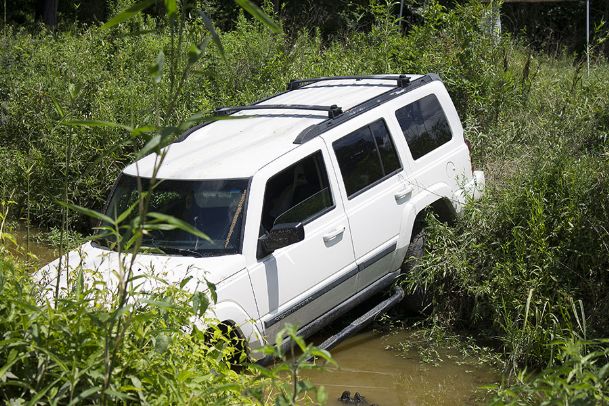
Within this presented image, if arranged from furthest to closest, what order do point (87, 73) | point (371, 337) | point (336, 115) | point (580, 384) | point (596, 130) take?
1. point (87, 73)
2. point (596, 130)
3. point (371, 337)
4. point (336, 115)
5. point (580, 384)

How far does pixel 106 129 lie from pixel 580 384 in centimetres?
783

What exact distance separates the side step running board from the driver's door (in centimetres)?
21

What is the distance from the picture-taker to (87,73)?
1145 centimetres

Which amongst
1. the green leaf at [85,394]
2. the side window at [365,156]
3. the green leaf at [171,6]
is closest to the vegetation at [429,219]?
the green leaf at [85,394]

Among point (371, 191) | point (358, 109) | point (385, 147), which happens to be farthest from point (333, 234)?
point (358, 109)

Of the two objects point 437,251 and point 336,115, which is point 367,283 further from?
point 336,115

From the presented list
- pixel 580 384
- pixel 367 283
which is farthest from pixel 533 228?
pixel 580 384

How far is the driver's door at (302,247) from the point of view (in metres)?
6.32

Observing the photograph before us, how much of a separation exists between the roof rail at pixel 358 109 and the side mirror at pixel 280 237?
84 cm

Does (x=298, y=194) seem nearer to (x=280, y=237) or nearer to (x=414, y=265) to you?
(x=280, y=237)

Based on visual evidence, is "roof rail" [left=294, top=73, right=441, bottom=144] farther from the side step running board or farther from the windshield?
the side step running board

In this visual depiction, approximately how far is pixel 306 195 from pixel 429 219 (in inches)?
Answer: 54.5

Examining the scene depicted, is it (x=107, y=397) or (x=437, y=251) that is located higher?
(x=107, y=397)

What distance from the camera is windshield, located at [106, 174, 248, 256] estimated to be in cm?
621
